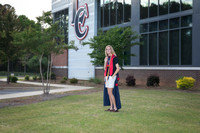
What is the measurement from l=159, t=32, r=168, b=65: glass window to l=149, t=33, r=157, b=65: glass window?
1.75 ft

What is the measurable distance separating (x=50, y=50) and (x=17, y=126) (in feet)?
23.5

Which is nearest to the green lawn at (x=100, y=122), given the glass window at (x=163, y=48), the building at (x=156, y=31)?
the building at (x=156, y=31)

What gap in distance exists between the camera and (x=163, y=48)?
59.7 feet

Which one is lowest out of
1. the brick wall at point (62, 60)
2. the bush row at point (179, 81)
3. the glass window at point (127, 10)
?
the bush row at point (179, 81)

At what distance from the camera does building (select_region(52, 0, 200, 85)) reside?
1627 cm

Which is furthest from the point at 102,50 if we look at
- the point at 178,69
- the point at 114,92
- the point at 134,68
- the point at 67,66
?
the point at 67,66

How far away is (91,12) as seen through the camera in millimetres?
26141

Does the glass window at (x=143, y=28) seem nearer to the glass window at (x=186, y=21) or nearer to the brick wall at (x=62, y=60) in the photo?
the glass window at (x=186, y=21)

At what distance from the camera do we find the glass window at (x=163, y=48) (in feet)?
58.9

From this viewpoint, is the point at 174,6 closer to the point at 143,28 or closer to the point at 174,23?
the point at 174,23

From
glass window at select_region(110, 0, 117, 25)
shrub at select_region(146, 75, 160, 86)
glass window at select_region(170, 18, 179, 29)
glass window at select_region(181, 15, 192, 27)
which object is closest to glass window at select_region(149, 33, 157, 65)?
glass window at select_region(170, 18, 179, 29)

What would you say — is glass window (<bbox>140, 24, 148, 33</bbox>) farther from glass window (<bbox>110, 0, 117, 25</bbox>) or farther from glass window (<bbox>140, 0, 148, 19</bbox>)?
glass window (<bbox>110, 0, 117, 25</bbox>)

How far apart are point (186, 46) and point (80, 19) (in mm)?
15557

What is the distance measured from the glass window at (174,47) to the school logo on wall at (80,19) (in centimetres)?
1198
